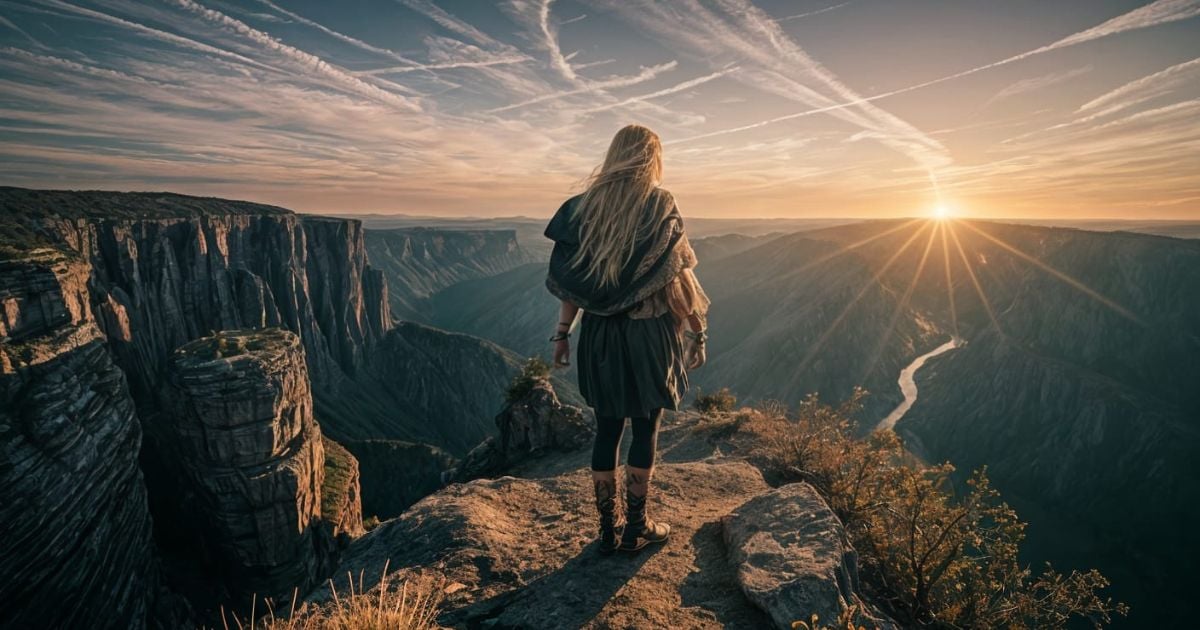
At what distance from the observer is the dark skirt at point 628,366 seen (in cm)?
421

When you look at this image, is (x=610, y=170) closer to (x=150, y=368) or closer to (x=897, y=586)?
(x=897, y=586)

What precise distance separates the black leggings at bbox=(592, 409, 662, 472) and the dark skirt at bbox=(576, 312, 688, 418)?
14 centimetres

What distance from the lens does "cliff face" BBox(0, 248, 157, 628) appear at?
18766 millimetres

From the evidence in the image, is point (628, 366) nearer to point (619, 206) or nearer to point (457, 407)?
point (619, 206)

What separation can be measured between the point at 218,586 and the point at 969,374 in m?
111

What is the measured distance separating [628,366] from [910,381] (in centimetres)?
11405

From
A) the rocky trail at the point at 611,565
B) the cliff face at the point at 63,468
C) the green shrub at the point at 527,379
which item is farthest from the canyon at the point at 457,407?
the green shrub at the point at 527,379

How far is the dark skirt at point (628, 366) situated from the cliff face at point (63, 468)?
2763cm

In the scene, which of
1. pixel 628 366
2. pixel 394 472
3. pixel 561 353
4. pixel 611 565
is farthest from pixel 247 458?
pixel 394 472

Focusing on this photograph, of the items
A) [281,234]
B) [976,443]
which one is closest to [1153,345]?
[976,443]

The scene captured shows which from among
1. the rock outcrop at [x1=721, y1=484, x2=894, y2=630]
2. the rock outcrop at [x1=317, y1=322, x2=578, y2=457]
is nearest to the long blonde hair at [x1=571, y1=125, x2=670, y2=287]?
the rock outcrop at [x1=721, y1=484, x2=894, y2=630]

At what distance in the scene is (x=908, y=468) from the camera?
6641 millimetres

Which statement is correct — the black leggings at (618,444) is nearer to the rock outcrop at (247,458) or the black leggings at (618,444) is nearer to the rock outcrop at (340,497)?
the rock outcrop at (247,458)

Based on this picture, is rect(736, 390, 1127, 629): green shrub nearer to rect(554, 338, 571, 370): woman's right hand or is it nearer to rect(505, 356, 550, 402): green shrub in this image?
rect(554, 338, 571, 370): woman's right hand
